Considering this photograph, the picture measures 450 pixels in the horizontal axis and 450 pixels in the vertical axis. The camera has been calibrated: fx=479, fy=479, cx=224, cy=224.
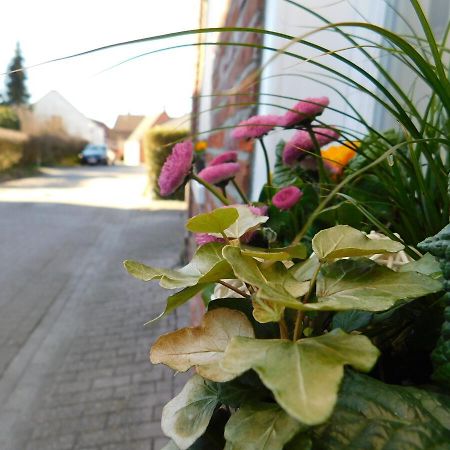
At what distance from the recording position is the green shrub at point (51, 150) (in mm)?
19672

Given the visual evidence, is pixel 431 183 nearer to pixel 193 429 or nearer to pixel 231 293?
pixel 231 293

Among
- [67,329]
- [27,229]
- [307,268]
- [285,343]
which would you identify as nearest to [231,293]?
[307,268]

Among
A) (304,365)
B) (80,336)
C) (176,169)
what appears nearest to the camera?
(304,365)

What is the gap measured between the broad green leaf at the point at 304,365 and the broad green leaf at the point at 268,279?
0.02 m

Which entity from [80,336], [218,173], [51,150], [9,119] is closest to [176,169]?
[218,173]

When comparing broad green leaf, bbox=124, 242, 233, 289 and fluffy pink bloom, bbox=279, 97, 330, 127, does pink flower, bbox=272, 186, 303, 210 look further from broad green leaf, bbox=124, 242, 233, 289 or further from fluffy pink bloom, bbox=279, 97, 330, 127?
broad green leaf, bbox=124, 242, 233, 289

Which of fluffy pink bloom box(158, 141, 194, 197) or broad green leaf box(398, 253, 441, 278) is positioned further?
fluffy pink bloom box(158, 141, 194, 197)

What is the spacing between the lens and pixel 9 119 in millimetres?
19438

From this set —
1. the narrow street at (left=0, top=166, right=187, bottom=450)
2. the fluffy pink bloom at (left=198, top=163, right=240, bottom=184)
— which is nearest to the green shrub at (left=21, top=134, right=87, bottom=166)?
the narrow street at (left=0, top=166, right=187, bottom=450)

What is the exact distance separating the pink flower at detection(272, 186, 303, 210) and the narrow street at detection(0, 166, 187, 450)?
187 cm

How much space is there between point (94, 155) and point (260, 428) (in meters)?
26.8

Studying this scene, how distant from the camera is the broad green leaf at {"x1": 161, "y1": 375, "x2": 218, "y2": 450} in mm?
329

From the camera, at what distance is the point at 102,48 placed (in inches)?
13.9

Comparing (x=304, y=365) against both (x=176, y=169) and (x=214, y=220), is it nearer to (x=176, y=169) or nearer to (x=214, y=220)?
(x=214, y=220)
